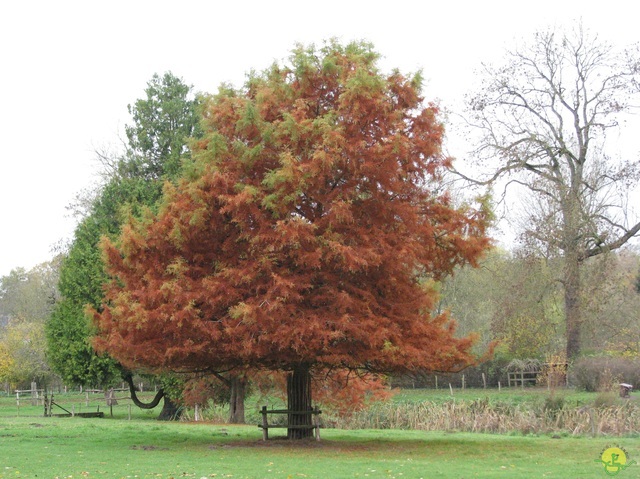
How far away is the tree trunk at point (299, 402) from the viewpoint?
1730 cm

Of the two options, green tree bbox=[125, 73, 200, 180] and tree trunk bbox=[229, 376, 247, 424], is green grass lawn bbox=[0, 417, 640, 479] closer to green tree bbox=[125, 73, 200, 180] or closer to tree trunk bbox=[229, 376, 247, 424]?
tree trunk bbox=[229, 376, 247, 424]

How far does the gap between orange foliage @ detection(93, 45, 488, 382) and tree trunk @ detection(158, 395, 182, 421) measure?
17571mm

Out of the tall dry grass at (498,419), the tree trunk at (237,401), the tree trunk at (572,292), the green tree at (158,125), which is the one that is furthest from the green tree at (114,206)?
the tree trunk at (572,292)

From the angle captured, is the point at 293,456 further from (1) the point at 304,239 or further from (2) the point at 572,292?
(2) the point at 572,292

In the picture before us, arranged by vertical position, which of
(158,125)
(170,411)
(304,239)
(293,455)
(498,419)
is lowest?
(170,411)

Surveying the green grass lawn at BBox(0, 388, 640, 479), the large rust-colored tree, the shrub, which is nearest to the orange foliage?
the large rust-colored tree

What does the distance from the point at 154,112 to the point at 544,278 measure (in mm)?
19500

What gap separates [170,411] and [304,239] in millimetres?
22032

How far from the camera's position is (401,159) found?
52.5ft

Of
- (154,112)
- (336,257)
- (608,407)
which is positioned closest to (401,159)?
(336,257)

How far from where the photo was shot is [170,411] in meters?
34.0

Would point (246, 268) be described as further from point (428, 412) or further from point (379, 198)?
point (428, 412)

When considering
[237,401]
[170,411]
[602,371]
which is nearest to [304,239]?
[237,401]

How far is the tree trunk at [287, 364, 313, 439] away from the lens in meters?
17.3
